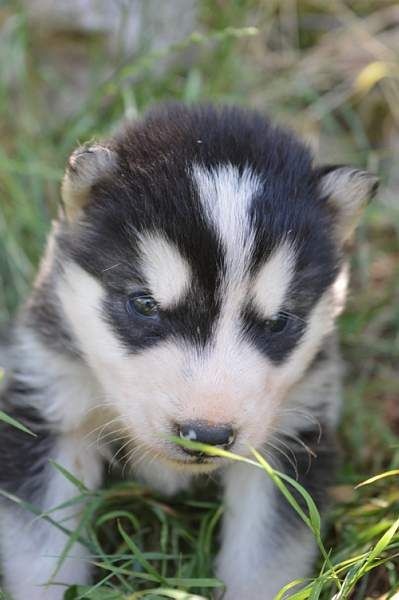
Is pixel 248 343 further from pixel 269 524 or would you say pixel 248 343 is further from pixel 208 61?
pixel 208 61

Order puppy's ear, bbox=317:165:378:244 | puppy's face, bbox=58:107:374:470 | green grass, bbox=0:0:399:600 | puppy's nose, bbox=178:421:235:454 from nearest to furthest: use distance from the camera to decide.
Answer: puppy's nose, bbox=178:421:235:454
puppy's face, bbox=58:107:374:470
puppy's ear, bbox=317:165:378:244
green grass, bbox=0:0:399:600

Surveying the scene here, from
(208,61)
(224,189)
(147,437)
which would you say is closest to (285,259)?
(224,189)

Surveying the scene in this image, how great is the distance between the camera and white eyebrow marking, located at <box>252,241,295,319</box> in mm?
3537

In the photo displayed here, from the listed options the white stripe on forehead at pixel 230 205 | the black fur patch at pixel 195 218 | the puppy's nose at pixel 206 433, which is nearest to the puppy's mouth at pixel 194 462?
the puppy's nose at pixel 206 433

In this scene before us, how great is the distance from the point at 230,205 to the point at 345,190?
0.70 m

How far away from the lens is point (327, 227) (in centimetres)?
392

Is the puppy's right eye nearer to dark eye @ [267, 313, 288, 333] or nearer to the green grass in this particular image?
dark eye @ [267, 313, 288, 333]

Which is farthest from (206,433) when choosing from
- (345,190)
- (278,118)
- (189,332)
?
(278,118)

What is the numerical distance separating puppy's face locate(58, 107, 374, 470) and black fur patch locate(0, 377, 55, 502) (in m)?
0.44

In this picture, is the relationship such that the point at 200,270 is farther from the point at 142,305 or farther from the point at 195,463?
the point at 195,463

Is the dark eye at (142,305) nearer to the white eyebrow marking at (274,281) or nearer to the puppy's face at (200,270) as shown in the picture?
the puppy's face at (200,270)

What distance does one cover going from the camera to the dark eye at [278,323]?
12.0 ft

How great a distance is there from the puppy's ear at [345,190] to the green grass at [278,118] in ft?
2.99

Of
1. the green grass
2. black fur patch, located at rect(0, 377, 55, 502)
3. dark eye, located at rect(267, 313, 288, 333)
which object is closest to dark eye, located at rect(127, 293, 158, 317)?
dark eye, located at rect(267, 313, 288, 333)
